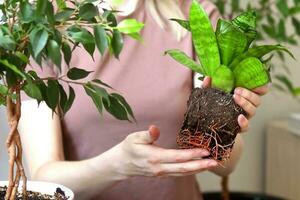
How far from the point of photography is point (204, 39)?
0.69m

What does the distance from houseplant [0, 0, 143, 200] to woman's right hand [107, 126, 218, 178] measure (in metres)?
0.13

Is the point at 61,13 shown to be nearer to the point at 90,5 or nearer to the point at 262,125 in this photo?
the point at 90,5

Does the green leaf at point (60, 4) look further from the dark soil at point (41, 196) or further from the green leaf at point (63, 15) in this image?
the dark soil at point (41, 196)

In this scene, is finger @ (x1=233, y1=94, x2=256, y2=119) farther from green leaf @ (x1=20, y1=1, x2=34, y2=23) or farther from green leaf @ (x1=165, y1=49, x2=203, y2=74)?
green leaf @ (x1=20, y1=1, x2=34, y2=23)

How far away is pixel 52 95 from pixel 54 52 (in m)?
0.08

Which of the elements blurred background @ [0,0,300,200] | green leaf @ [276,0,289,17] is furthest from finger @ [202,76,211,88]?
blurred background @ [0,0,300,200]

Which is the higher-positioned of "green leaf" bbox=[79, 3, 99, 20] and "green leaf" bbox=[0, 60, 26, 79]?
"green leaf" bbox=[79, 3, 99, 20]

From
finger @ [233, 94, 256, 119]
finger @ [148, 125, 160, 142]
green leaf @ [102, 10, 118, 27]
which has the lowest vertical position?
finger @ [148, 125, 160, 142]

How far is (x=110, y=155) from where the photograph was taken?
79 cm

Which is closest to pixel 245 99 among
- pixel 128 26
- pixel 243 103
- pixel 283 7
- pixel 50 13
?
pixel 243 103

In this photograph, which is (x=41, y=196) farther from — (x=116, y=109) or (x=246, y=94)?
(x=246, y=94)

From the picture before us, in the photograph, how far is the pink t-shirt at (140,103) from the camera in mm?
988

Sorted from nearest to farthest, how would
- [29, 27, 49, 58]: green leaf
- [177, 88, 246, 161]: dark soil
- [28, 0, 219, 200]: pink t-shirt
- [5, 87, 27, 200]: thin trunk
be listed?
[29, 27, 49, 58]: green leaf, [5, 87, 27, 200]: thin trunk, [177, 88, 246, 161]: dark soil, [28, 0, 219, 200]: pink t-shirt

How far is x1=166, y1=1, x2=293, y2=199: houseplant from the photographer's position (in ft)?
2.22
